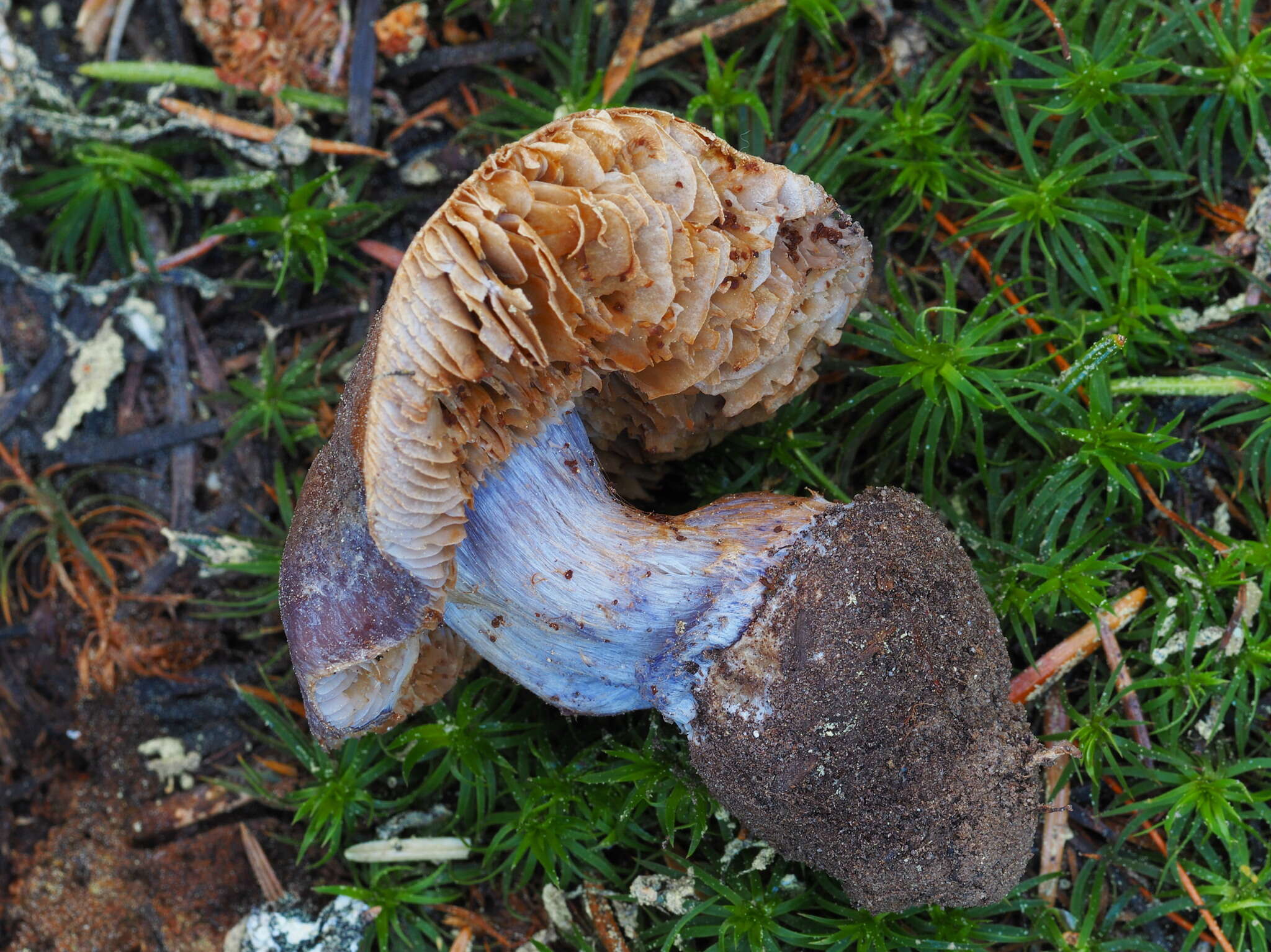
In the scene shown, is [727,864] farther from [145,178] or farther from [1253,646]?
[145,178]

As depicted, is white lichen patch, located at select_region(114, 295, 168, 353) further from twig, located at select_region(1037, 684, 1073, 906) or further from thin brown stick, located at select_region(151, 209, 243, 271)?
twig, located at select_region(1037, 684, 1073, 906)

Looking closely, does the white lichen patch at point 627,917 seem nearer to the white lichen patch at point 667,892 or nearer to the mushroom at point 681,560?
the white lichen patch at point 667,892

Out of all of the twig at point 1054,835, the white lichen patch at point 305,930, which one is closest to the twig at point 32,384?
the white lichen patch at point 305,930

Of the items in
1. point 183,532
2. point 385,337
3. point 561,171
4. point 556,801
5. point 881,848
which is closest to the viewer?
point 385,337

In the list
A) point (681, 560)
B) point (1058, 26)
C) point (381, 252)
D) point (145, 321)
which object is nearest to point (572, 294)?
point (681, 560)

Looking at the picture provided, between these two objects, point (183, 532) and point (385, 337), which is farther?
point (183, 532)

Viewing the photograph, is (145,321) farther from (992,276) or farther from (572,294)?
(992,276)

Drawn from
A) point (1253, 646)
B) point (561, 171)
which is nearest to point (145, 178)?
point (561, 171)
